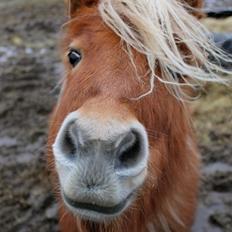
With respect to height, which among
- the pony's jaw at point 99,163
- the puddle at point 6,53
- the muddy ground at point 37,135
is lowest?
the puddle at point 6,53

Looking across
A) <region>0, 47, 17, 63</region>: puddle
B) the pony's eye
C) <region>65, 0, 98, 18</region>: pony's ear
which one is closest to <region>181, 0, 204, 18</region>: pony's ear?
<region>65, 0, 98, 18</region>: pony's ear

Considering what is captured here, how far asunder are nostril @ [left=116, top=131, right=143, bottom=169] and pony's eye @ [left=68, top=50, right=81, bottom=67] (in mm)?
706

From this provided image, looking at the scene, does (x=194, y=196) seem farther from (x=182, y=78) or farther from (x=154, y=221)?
(x=182, y=78)

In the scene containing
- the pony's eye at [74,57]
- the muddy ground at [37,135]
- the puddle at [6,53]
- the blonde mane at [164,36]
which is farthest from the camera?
the puddle at [6,53]

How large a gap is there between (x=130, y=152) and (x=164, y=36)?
2.56 feet

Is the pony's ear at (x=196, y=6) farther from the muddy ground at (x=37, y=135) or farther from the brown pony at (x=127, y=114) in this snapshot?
the muddy ground at (x=37, y=135)

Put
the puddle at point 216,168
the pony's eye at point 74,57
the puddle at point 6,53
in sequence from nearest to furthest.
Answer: the pony's eye at point 74,57 → the puddle at point 216,168 → the puddle at point 6,53

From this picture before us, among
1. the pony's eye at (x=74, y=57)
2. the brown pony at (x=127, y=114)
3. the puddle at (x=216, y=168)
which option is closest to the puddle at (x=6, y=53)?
the puddle at (x=216, y=168)

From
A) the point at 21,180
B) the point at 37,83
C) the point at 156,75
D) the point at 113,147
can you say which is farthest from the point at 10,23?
the point at 113,147

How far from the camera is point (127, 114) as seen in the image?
2715 mm

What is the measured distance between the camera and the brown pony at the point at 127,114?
2578mm

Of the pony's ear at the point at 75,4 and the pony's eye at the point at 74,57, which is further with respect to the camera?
the pony's ear at the point at 75,4

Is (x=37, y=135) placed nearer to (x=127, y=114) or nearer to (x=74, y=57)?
(x=74, y=57)

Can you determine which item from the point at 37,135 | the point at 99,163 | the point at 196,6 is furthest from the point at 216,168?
the point at 99,163
